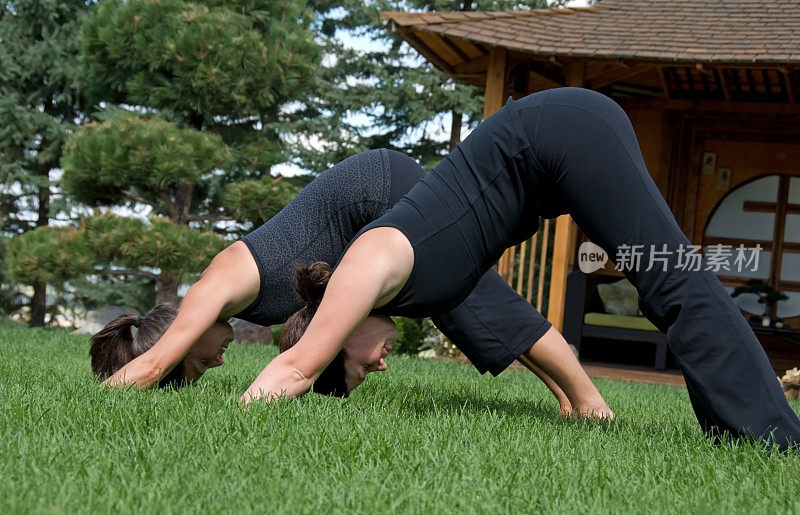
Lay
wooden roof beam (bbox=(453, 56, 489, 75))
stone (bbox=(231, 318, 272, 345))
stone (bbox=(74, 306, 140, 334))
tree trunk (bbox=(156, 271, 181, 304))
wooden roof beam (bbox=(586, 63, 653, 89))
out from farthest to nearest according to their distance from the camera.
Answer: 1. stone (bbox=(74, 306, 140, 334))
2. tree trunk (bbox=(156, 271, 181, 304))
3. stone (bbox=(231, 318, 272, 345))
4. wooden roof beam (bbox=(453, 56, 489, 75))
5. wooden roof beam (bbox=(586, 63, 653, 89))

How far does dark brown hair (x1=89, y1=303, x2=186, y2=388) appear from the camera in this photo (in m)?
3.21

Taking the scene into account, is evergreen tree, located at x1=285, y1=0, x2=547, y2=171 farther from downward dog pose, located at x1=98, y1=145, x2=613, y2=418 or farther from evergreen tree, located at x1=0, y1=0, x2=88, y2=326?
downward dog pose, located at x1=98, y1=145, x2=613, y2=418

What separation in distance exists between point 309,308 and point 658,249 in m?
1.15

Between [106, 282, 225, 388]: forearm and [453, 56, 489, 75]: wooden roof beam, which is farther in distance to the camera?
[453, 56, 489, 75]: wooden roof beam

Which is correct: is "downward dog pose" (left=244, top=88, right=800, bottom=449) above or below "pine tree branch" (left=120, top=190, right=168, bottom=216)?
above

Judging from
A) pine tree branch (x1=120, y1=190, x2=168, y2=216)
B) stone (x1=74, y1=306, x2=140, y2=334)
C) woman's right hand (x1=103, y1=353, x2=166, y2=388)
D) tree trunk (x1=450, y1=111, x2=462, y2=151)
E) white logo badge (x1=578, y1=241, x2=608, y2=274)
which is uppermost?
woman's right hand (x1=103, y1=353, x2=166, y2=388)

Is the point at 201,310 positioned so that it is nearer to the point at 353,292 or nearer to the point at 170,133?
the point at 353,292

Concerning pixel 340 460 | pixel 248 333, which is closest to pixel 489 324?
pixel 340 460

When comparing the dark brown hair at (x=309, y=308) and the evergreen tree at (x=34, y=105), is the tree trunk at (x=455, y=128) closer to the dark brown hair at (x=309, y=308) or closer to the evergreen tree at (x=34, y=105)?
the evergreen tree at (x=34, y=105)

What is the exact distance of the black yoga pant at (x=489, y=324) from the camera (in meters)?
3.31

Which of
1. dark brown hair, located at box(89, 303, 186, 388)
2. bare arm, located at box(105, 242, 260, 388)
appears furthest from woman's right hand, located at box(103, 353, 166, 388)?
dark brown hair, located at box(89, 303, 186, 388)

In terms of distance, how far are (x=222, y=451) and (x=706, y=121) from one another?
32.3ft

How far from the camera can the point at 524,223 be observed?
110 inches

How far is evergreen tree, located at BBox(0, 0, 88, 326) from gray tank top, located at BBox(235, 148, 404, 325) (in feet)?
48.2
